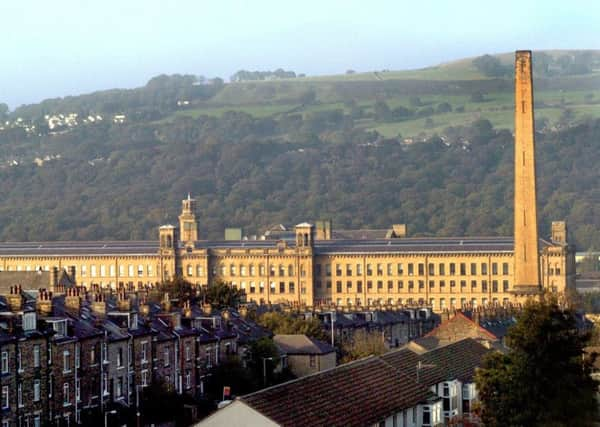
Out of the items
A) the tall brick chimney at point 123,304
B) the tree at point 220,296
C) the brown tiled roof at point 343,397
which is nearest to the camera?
the brown tiled roof at point 343,397

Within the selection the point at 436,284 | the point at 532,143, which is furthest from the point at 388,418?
the point at 436,284

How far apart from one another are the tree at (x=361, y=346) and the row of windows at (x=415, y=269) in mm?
70205

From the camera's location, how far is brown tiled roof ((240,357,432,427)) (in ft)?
184

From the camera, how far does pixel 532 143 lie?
6093 inches

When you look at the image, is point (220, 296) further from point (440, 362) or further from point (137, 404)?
point (137, 404)

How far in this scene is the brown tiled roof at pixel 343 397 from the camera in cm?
5612

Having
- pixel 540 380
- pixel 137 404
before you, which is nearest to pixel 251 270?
pixel 137 404

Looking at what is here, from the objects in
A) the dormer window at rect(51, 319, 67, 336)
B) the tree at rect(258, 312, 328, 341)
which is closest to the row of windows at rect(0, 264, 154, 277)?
the tree at rect(258, 312, 328, 341)

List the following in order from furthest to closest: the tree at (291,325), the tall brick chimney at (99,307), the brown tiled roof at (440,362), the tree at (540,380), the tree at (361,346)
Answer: the tree at (291,325), the tree at (361,346), the tall brick chimney at (99,307), the brown tiled roof at (440,362), the tree at (540,380)

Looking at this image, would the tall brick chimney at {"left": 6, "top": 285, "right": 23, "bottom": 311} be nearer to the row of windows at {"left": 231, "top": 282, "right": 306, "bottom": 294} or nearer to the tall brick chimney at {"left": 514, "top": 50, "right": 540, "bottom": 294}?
the tall brick chimney at {"left": 514, "top": 50, "right": 540, "bottom": 294}

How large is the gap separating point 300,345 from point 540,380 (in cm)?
3065

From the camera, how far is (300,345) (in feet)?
308

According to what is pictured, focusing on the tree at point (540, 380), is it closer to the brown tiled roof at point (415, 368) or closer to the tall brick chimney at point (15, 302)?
the brown tiled roof at point (415, 368)

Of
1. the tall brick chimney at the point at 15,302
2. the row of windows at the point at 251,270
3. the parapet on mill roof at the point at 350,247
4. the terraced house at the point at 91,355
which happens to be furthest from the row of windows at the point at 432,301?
the tall brick chimney at the point at 15,302
